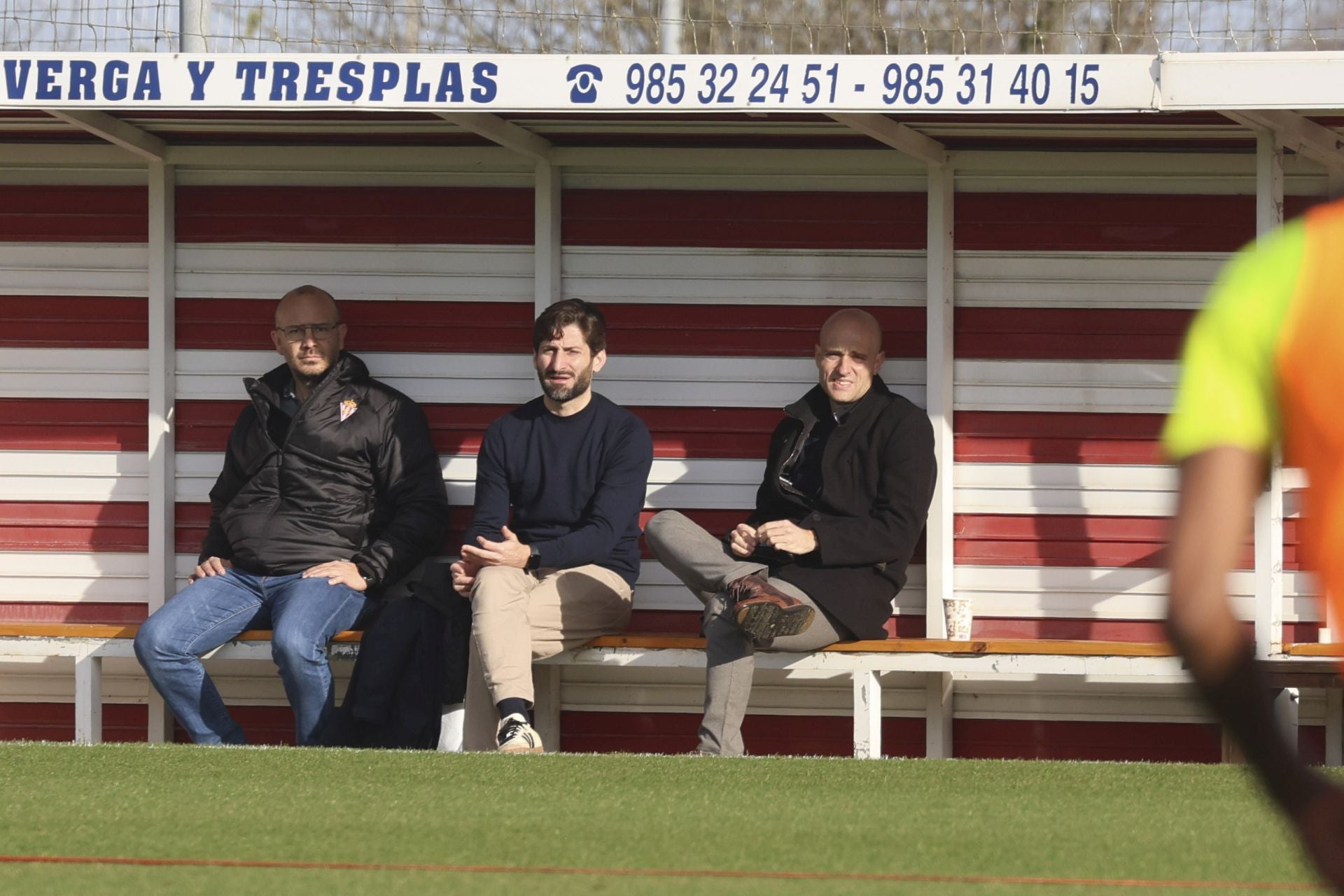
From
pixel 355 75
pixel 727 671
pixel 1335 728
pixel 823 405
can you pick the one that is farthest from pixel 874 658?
pixel 355 75

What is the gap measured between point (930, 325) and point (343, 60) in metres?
2.28

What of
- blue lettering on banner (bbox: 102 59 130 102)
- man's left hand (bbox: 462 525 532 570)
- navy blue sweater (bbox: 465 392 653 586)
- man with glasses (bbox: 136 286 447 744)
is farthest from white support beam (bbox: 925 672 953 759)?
blue lettering on banner (bbox: 102 59 130 102)

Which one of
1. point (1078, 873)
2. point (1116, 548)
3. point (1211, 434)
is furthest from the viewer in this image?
point (1116, 548)

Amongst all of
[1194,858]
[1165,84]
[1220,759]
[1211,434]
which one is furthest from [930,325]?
[1211,434]

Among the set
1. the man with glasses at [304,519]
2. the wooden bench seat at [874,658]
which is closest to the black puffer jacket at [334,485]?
the man with glasses at [304,519]

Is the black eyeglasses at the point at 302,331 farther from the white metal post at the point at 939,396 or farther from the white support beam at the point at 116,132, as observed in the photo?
the white metal post at the point at 939,396

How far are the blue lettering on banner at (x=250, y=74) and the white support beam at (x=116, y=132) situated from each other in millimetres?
694

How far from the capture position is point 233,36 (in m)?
6.30

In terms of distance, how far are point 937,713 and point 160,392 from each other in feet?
10.4

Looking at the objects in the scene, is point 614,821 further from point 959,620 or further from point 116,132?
point 116,132

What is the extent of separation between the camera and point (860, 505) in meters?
6.10

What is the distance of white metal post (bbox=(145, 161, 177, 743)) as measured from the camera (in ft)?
22.7

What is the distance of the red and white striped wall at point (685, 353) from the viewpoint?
6645 millimetres

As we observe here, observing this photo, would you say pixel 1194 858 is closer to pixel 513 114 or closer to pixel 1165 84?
pixel 1165 84
